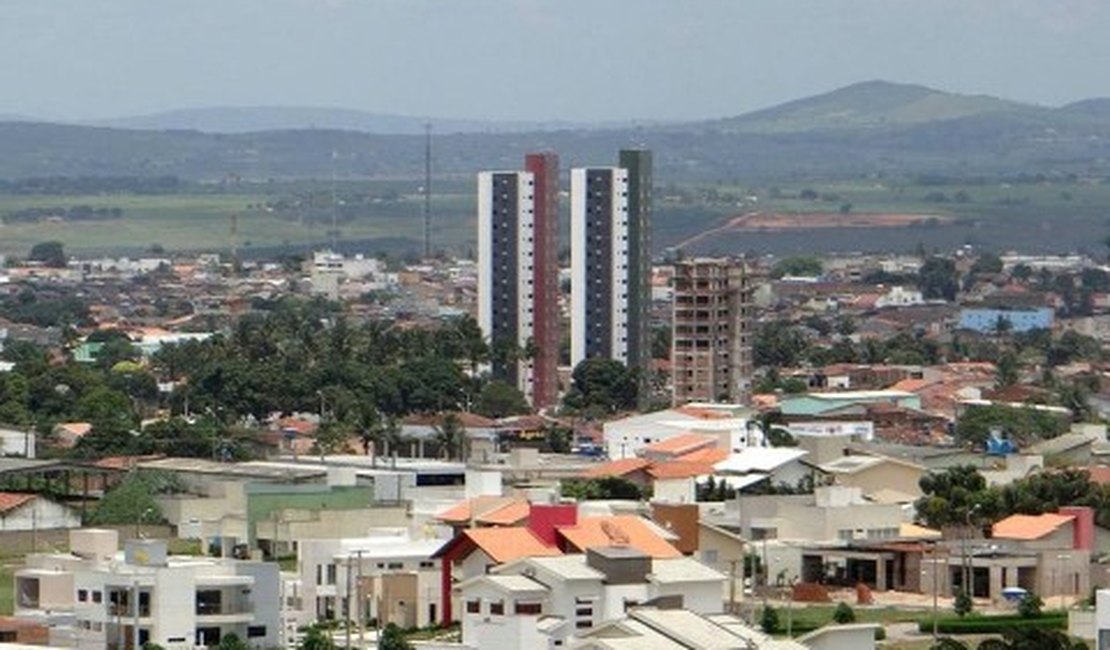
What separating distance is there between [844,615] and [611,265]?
33.8 metres

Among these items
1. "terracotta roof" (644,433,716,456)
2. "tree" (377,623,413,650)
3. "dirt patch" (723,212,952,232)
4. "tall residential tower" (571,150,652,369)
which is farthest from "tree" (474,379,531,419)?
"dirt patch" (723,212,952,232)

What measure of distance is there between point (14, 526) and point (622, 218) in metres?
27.5

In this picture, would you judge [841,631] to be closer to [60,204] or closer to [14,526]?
[14,526]

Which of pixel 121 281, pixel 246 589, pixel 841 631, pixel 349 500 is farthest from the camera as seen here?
pixel 121 281

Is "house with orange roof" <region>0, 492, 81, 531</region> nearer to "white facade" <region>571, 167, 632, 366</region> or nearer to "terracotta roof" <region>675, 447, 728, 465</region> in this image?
"terracotta roof" <region>675, 447, 728, 465</region>

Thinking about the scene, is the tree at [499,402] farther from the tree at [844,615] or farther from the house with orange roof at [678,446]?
the tree at [844,615]

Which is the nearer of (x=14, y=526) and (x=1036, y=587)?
(x=1036, y=587)

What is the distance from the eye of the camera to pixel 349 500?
42031 millimetres

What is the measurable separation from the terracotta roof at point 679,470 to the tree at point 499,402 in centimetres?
1334

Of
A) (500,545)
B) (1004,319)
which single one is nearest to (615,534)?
(500,545)

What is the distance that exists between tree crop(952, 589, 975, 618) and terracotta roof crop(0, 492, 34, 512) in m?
11.2

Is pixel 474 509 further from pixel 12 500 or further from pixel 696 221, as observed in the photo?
pixel 696 221

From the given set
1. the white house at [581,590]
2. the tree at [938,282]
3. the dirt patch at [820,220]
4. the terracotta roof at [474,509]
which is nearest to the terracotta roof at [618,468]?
the terracotta roof at [474,509]

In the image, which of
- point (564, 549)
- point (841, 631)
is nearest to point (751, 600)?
point (564, 549)
